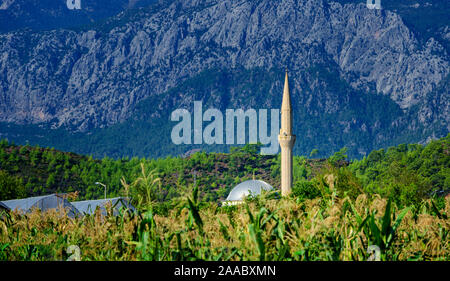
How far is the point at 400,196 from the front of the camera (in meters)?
56.9

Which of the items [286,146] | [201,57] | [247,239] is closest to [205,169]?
[201,57]

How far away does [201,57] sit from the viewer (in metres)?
192

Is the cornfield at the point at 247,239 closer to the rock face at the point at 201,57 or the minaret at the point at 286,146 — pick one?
the minaret at the point at 286,146

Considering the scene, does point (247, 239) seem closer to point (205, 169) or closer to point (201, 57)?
point (205, 169)

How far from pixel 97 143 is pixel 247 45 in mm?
52487

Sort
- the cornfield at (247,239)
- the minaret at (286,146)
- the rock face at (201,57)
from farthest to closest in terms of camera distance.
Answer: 1. the rock face at (201,57)
2. the minaret at (286,146)
3. the cornfield at (247,239)

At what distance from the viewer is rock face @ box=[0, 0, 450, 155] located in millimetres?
176250

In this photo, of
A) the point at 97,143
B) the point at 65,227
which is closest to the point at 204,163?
the point at 97,143

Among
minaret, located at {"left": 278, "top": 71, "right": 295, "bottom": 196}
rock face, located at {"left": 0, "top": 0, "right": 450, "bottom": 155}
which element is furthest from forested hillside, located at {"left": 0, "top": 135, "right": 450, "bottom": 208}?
rock face, located at {"left": 0, "top": 0, "right": 450, "bottom": 155}

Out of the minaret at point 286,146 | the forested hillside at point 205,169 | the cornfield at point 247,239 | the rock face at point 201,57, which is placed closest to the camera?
the cornfield at point 247,239

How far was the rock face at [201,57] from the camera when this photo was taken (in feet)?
578

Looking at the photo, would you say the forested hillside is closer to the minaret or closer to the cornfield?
the minaret

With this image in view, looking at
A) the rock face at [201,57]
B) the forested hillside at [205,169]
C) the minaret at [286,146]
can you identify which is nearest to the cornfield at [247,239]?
the minaret at [286,146]

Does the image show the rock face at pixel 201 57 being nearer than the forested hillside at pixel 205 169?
No
